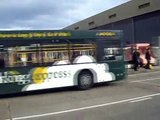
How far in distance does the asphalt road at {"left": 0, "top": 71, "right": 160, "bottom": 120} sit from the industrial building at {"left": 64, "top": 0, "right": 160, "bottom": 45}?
26.3m

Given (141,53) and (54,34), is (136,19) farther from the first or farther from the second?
(54,34)

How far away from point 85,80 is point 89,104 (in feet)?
13.7

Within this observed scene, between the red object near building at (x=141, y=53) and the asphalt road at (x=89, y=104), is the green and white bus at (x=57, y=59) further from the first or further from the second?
the red object near building at (x=141, y=53)

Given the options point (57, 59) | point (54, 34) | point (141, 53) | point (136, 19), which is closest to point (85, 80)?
point (57, 59)

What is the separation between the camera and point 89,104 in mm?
12453

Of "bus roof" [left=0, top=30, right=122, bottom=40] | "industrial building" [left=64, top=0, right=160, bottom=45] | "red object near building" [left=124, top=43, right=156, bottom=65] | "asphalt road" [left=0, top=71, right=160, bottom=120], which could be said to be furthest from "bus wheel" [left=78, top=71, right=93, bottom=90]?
→ "industrial building" [left=64, top=0, right=160, bottom=45]

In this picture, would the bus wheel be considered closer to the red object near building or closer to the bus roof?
the bus roof

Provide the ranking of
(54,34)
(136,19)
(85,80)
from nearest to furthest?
(54,34) → (85,80) → (136,19)

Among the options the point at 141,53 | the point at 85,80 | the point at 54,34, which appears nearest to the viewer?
the point at 54,34

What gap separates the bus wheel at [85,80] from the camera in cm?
1647

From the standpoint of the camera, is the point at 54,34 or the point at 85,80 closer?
the point at 54,34

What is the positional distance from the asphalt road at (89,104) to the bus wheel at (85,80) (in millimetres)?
295

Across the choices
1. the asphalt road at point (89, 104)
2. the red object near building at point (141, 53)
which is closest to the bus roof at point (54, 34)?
the asphalt road at point (89, 104)

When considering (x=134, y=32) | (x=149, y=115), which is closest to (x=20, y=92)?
(x=149, y=115)
